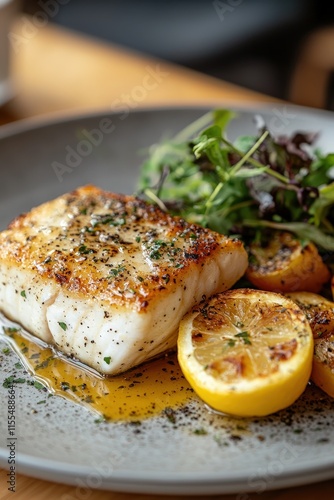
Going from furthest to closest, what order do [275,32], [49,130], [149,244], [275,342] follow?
[275,32], [49,130], [149,244], [275,342]

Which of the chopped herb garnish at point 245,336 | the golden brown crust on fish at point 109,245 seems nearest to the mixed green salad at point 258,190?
the golden brown crust on fish at point 109,245

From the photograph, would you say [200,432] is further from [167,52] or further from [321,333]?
[167,52]

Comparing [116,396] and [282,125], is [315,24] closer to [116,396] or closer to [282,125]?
[282,125]

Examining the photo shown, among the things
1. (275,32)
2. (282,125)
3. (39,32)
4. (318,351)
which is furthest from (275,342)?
(275,32)

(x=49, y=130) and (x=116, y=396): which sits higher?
(x=49, y=130)
